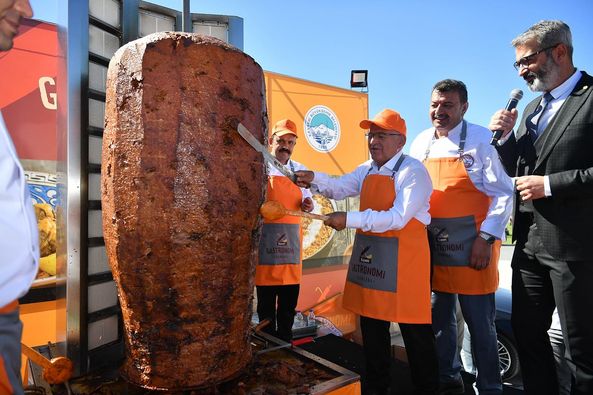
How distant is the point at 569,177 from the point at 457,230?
867 millimetres

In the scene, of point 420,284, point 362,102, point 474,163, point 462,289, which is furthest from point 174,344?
point 362,102

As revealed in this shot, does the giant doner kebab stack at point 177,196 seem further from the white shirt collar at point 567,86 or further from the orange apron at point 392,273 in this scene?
the white shirt collar at point 567,86

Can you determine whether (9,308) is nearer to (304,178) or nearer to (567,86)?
(304,178)

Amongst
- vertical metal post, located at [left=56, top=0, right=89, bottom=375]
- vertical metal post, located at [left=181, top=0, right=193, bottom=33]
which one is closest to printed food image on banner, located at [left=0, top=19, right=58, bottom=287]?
vertical metal post, located at [left=56, top=0, right=89, bottom=375]

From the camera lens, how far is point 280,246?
10.8ft

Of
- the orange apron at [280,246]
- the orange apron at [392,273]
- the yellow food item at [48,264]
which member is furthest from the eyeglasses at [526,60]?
the yellow food item at [48,264]

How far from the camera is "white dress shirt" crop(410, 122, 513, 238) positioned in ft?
8.52

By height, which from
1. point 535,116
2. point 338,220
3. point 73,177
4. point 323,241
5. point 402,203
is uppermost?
point 535,116

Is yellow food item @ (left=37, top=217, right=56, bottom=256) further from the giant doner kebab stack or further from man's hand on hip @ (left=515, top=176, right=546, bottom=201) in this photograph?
man's hand on hip @ (left=515, top=176, right=546, bottom=201)

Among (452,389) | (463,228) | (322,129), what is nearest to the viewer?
(463,228)

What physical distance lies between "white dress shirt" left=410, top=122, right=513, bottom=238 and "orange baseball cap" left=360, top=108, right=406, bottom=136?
475mm

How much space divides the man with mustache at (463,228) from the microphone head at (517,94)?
0.35m

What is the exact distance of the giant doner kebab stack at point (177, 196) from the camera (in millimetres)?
1421

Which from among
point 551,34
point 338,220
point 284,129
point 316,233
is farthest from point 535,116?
point 316,233
